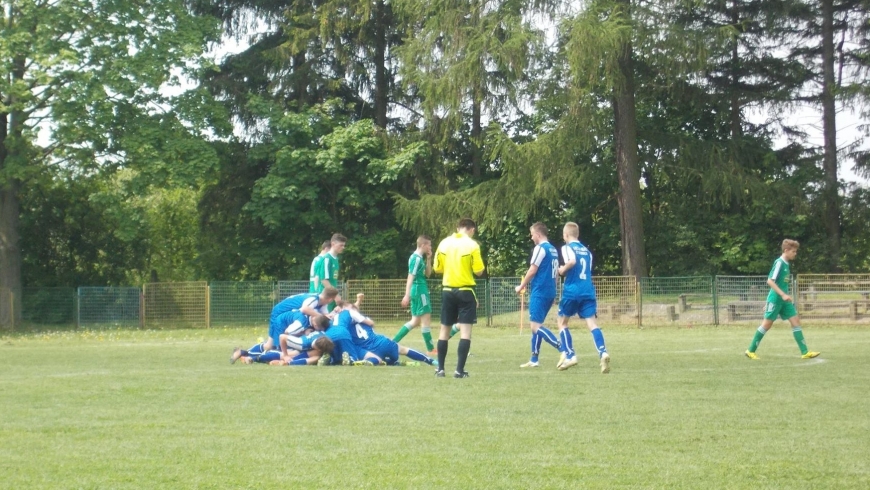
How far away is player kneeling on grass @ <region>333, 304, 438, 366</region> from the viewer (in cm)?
1520

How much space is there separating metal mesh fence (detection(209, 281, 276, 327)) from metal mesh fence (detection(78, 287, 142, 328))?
262 centimetres

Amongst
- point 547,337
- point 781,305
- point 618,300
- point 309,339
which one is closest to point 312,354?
point 309,339

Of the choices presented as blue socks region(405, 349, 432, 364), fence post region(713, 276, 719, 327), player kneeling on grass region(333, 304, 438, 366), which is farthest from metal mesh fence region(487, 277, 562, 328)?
player kneeling on grass region(333, 304, 438, 366)

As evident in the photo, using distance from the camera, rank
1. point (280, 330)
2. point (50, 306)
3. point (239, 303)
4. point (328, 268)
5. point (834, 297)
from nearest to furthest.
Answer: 1. point (280, 330)
2. point (328, 268)
3. point (834, 297)
4. point (239, 303)
5. point (50, 306)

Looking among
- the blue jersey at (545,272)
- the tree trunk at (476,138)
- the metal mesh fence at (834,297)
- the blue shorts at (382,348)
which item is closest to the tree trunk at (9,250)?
the tree trunk at (476,138)

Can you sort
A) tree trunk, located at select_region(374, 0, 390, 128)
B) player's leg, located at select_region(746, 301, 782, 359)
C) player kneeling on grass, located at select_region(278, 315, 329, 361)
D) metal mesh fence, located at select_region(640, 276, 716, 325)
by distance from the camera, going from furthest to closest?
tree trunk, located at select_region(374, 0, 390, 128)
metal mesh fence, located at select_region(640, 276, 716, 325)
player's leg, located at select_region(746, 301, 782, 359)
player kneeling on grass, located at select_region(278, 315, 329, 361)

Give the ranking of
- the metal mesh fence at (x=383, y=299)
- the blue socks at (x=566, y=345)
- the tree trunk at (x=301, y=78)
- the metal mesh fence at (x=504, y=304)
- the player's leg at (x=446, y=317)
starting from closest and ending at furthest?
the player's leg at (x=446, y=317), the blue socks at (x=566, y=345), the metal mesh fence at (x=504, y=304), the metal mesh fence at (x=383, y=299), the tree trunk at (x=301, y=78)

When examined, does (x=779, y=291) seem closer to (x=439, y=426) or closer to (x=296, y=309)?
(x=296, y=309)

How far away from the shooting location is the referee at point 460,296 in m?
12.9

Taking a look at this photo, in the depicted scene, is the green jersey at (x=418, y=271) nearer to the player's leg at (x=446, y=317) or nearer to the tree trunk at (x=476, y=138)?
the player's leg at (x=446, y=317)

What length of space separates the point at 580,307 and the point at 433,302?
21332 mm

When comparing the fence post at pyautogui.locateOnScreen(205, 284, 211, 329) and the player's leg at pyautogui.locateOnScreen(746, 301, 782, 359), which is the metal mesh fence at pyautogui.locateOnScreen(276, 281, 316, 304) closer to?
the fence post at pyautogui.locateOnScreen(205, 284, 211, 329)

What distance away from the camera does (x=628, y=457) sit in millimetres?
7051

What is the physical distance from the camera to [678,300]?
31.6 meters
